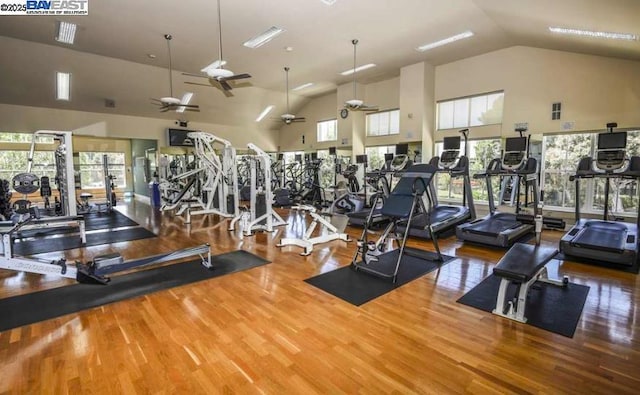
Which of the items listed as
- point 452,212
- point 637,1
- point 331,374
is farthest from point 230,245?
point 637,1

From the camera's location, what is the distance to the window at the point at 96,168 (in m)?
12.8

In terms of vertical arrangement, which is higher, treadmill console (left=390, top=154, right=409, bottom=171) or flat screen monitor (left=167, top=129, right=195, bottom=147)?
flat screen monitor (left=167, top=129, right=195, bottom=147)

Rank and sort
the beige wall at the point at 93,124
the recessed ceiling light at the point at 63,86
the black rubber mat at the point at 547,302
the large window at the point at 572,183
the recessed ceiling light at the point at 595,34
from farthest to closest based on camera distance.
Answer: the beige wall at the point at 93,124 < the recessed ceiling light at the point at 63,86 < the large window at the point at 572,183 < the recessed ceiling light at the point at 595,34 < the black rubber mat at the point at 547,302

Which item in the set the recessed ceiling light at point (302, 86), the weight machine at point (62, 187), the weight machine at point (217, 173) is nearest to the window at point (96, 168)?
the weight machine at point (217, 173)

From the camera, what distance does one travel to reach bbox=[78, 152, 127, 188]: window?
41.9 feet

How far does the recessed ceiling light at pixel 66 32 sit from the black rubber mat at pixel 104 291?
567 cm

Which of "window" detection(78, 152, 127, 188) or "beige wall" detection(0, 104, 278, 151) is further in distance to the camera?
"window" detection(78, 152, 127, 188)

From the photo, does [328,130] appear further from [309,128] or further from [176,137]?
[176,137]

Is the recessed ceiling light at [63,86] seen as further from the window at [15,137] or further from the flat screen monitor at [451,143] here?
the flat screen monitor at [451,143]

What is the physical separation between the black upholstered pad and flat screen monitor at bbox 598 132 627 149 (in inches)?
114

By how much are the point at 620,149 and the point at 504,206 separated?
2.30 metres

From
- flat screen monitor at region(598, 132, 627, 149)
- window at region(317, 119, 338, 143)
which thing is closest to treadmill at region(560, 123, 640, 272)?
flat screen monitor at region(598, 132, 627, 149)

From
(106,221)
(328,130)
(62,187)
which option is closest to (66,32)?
(62,187)

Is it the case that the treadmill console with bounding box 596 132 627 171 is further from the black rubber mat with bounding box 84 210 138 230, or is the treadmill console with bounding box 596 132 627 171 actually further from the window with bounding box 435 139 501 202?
the black rubber mat with bounding box 84 210 138 230
